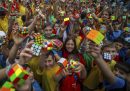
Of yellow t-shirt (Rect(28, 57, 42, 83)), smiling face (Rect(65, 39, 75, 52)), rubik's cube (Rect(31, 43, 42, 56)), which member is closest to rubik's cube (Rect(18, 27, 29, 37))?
rubik's cube (Rect(31, 43, 42, 56))

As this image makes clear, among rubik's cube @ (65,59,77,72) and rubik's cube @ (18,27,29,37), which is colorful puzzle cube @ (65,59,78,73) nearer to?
rubik's cube @ (65,59,77,72)

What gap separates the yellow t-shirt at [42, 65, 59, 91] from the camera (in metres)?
3.35

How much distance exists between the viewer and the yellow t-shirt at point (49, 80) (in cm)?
335

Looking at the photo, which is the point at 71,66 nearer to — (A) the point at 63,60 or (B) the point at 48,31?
(A) the point at 63,60

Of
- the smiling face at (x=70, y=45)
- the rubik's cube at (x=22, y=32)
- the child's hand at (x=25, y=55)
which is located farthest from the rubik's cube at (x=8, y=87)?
the smiling face at (x=70, y=45)

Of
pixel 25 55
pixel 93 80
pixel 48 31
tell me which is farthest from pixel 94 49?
pixel 48 31

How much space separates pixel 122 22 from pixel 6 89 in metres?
5.55

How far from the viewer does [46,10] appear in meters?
6.50

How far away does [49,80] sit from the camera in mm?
3359

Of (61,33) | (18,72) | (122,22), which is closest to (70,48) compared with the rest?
(61,33)

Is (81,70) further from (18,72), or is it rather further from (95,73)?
(18,72)

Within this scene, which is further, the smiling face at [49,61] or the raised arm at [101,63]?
the smiling face at [49,61]

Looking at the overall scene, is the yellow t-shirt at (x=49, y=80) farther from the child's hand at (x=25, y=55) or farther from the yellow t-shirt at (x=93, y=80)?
the child's hand at (x=25, y=55)

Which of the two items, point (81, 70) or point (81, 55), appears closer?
point (81, 70)
